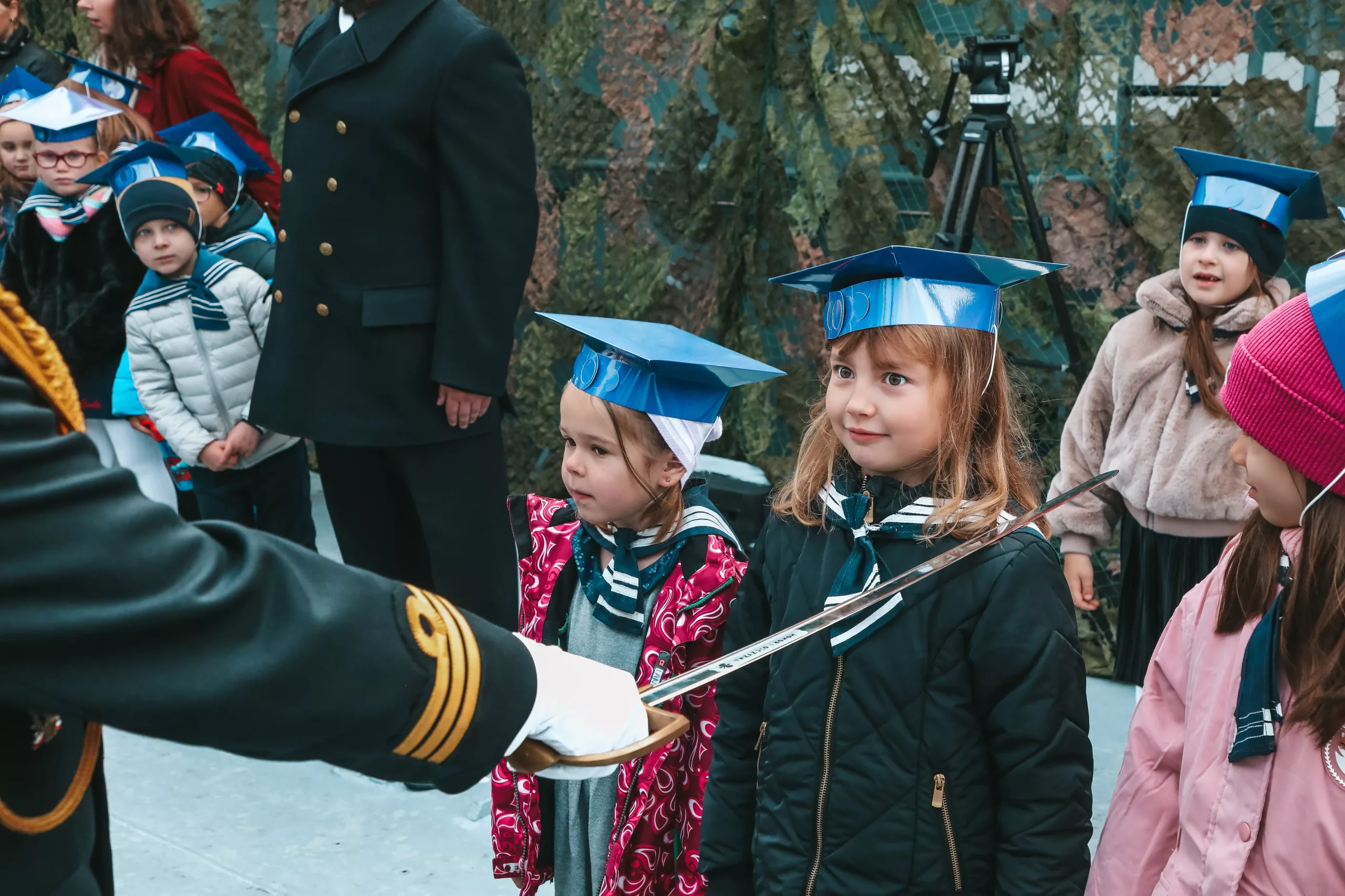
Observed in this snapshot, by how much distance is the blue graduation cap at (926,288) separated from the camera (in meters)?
1.90

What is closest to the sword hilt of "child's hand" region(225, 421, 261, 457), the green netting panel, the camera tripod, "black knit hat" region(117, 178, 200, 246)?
the green netting panel

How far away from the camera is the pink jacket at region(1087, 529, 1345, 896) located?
1501 mm

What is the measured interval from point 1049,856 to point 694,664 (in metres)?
0.63

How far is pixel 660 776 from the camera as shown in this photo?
7.13 feet

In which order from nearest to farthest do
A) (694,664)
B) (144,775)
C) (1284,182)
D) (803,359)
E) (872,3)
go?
(694,664) → (1284,182) → (144,775) → (872,3) → (803,359)

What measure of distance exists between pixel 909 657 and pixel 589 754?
603mm

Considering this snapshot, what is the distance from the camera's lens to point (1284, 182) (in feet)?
9.21

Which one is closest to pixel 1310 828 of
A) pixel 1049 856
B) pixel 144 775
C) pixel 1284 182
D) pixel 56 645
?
pixel 1049 856

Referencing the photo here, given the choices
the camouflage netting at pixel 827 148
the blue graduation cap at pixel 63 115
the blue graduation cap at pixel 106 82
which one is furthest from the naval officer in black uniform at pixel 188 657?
the blue graduation cap at pixel 106 82

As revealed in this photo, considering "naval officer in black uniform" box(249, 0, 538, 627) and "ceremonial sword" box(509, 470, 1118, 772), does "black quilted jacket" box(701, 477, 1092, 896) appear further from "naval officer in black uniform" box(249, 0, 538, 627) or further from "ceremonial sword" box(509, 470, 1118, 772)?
"naval officer in black uniform" box(249, 0, 538, 627)

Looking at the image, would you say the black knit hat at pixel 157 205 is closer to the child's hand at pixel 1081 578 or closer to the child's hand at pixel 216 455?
the child's hand at pixel 216 455

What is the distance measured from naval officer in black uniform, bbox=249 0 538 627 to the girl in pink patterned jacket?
2.70 feet

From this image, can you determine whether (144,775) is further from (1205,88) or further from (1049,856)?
(1205,88)

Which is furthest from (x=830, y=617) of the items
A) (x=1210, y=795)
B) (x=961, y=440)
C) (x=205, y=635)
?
(x=205, y=635)
